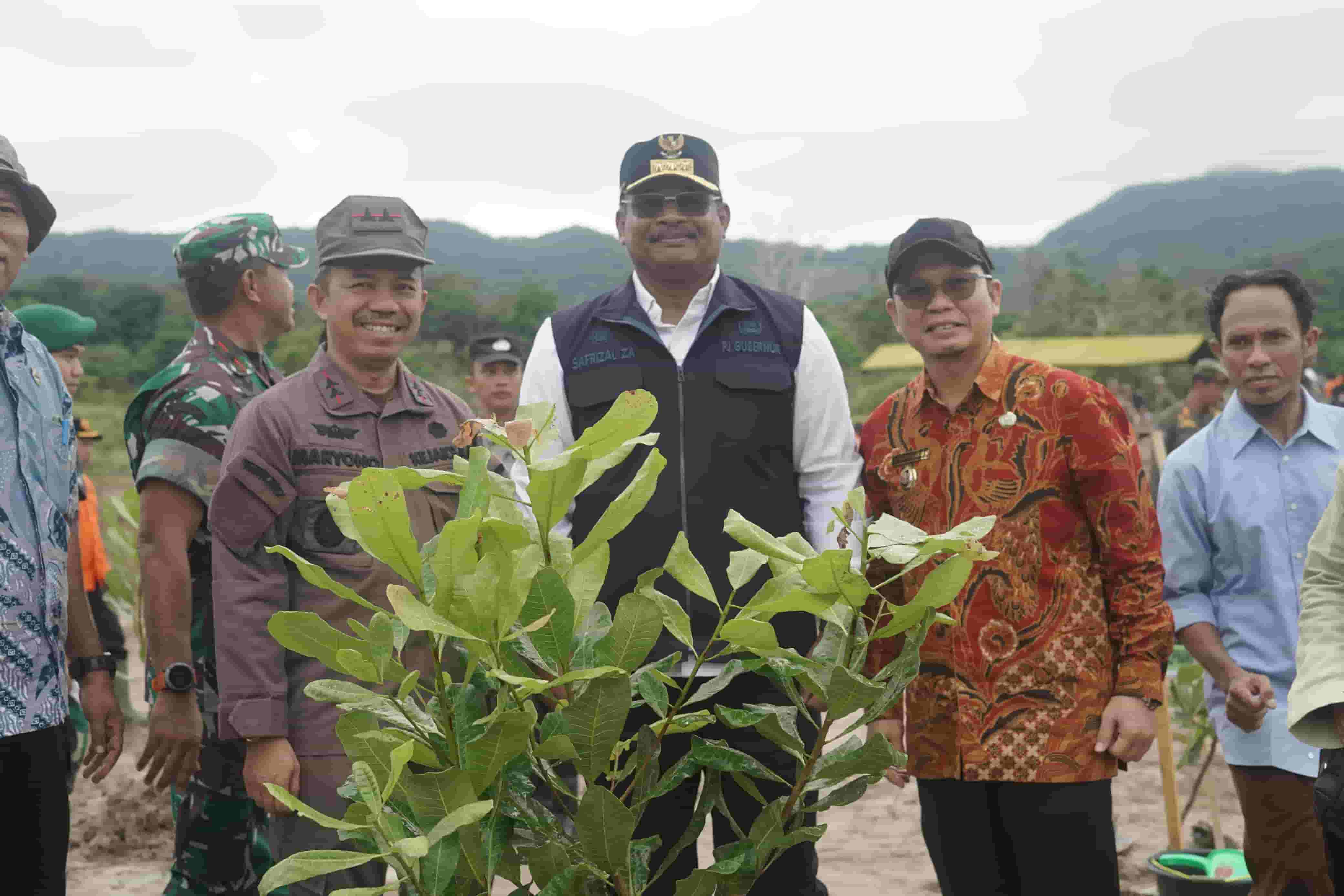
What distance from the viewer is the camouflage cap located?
2955 mm

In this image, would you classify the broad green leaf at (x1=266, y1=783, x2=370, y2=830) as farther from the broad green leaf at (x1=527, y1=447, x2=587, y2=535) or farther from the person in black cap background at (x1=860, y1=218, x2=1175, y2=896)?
the person in black cap background at (x1=860, y1=218, x2=1175, y2=896)

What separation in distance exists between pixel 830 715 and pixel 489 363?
190 inches

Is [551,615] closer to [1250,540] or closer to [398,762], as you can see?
[398,762]

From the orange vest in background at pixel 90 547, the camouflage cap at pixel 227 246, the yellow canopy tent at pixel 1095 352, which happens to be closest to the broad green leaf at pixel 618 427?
the camouflage cap at pixel 227 246

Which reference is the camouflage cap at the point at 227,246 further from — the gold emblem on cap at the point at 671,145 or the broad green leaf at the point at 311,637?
the broad green leaf at the point at 311,637

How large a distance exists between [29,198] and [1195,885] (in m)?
3.39

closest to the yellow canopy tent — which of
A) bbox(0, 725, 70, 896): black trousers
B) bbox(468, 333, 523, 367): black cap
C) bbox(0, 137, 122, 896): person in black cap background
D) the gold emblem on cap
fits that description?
bbox(468, 333, 523, 367): black cap

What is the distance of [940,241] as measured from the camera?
2.37 m

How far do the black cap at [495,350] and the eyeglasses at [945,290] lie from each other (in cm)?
345

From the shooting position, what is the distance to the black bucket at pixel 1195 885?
334 cm

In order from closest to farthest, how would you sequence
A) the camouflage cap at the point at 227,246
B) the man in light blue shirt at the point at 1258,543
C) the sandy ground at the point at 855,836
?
the man in light blue shirt at the point at 1258,543
the camouflage cap at the point at 227,246
the sandy ground at the point at 855,836

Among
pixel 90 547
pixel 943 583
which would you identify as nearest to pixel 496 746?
pixel 943 583

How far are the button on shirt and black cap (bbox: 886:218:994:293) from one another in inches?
34.8

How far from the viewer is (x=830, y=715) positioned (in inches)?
37.7
